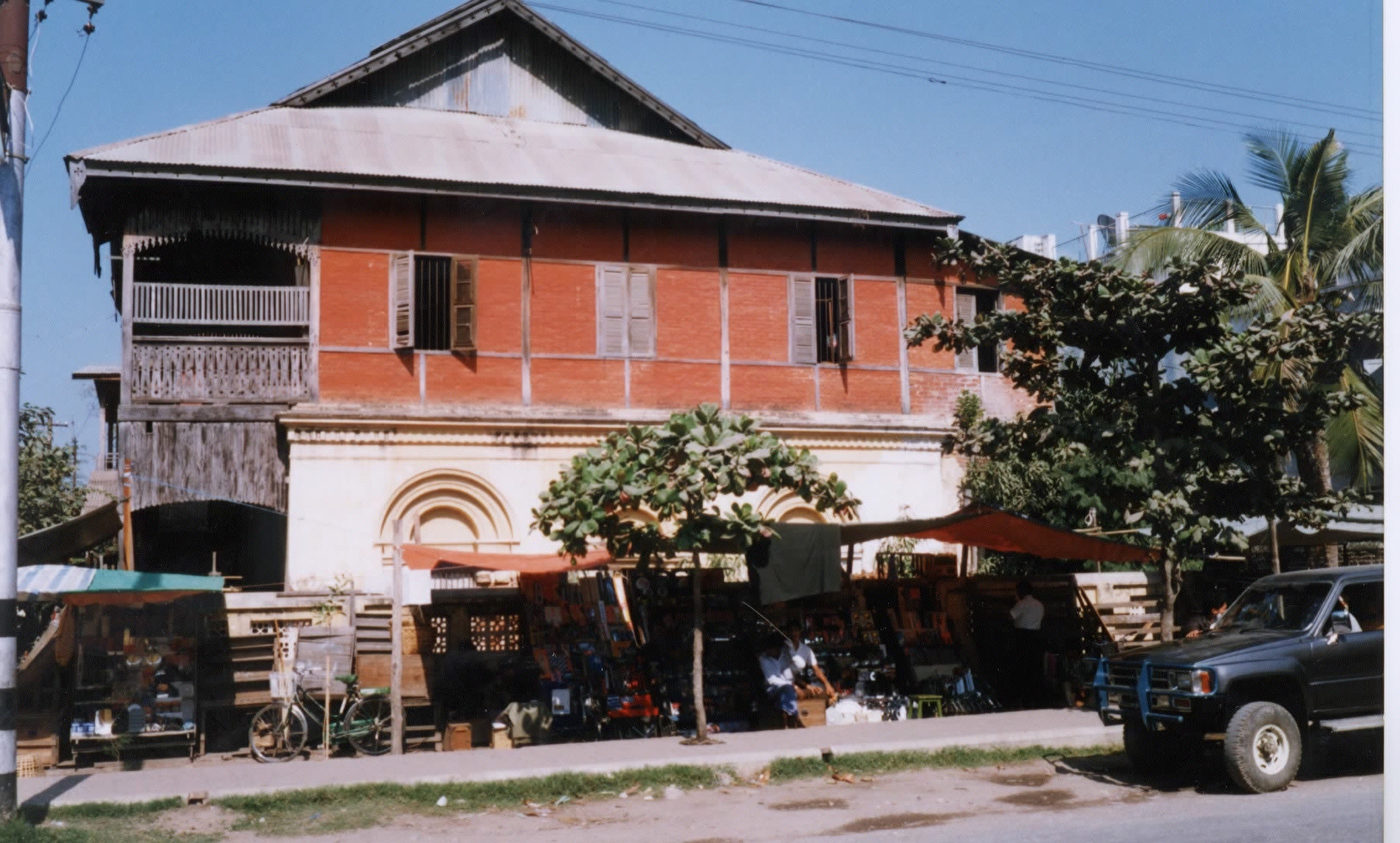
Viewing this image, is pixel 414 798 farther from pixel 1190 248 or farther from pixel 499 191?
pixel 1190 248

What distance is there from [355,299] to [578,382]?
3.23 m

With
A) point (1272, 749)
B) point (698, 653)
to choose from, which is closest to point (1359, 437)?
point (1272, 749)

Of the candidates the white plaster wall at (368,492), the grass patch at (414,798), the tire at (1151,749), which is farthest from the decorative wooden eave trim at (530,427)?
the tire at (1151,749)

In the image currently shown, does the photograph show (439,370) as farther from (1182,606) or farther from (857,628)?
(1182,606)

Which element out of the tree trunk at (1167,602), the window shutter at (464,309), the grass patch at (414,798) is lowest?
the grass patch at (414,798)

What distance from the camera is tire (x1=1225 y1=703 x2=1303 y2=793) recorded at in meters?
10.1

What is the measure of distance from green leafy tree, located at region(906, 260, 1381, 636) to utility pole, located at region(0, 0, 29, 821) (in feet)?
30.0

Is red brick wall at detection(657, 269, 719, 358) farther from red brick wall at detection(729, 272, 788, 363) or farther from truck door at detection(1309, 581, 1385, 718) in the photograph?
truck door at detection(1309, 581, 1385, 718)

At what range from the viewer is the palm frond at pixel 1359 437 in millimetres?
14820

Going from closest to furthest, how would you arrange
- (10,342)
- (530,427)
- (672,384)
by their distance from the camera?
(10,342) < (530,427) < (672,384)

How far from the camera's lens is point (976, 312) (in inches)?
838

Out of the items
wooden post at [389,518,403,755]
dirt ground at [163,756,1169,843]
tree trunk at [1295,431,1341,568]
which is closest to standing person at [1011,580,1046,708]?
tree trunk at [1295,431,1341,568]

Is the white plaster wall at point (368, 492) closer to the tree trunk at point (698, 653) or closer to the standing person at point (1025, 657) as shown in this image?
the standing person at point (1025, 657)

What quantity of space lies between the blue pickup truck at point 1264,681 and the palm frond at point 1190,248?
6.21m
